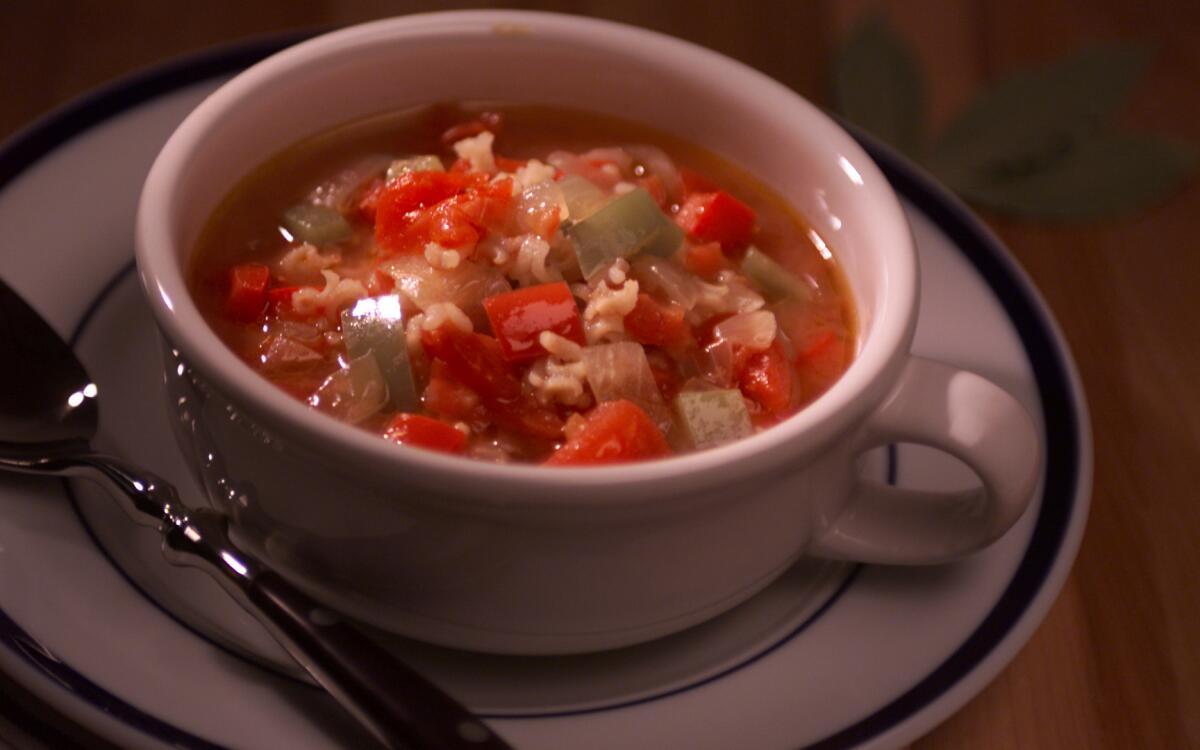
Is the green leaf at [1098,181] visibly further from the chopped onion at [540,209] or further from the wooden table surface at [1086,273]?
the chopped onion at [540,209]

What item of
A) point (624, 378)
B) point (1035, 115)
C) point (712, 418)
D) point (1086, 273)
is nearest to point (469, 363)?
point (624, 378)

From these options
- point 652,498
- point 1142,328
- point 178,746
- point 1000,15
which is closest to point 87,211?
point 178,746

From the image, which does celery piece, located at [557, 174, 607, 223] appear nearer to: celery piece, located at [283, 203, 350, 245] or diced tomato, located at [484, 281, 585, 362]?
diced tomato, located at [484, 281, 585, 362]

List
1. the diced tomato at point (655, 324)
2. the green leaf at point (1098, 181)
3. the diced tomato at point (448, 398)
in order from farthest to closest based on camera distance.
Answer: the green leaf at point (1098, 181) → the diced tomato at point (655, 324) → the diced tomato at point (448, 398)

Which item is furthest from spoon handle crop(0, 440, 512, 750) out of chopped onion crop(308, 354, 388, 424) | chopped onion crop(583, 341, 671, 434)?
chopped onion crop(583, 341, 671, 434)

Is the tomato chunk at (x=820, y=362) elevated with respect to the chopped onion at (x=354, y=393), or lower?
lower

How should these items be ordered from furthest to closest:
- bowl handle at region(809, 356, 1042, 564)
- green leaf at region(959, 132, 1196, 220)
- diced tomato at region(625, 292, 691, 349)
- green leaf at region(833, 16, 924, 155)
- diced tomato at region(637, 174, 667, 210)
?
green leaf at region(833, 16, 924, 155), green leaf at region(959, 132, 1196, 220), diced tomato at region(637, 174, 667, 210), diced tomato at region(625, 292, 691, 349), bowl handle at region(809, 356, 1042, 564)

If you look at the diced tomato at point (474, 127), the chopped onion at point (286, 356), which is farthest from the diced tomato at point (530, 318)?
the diced tomato at point (474, 127)
